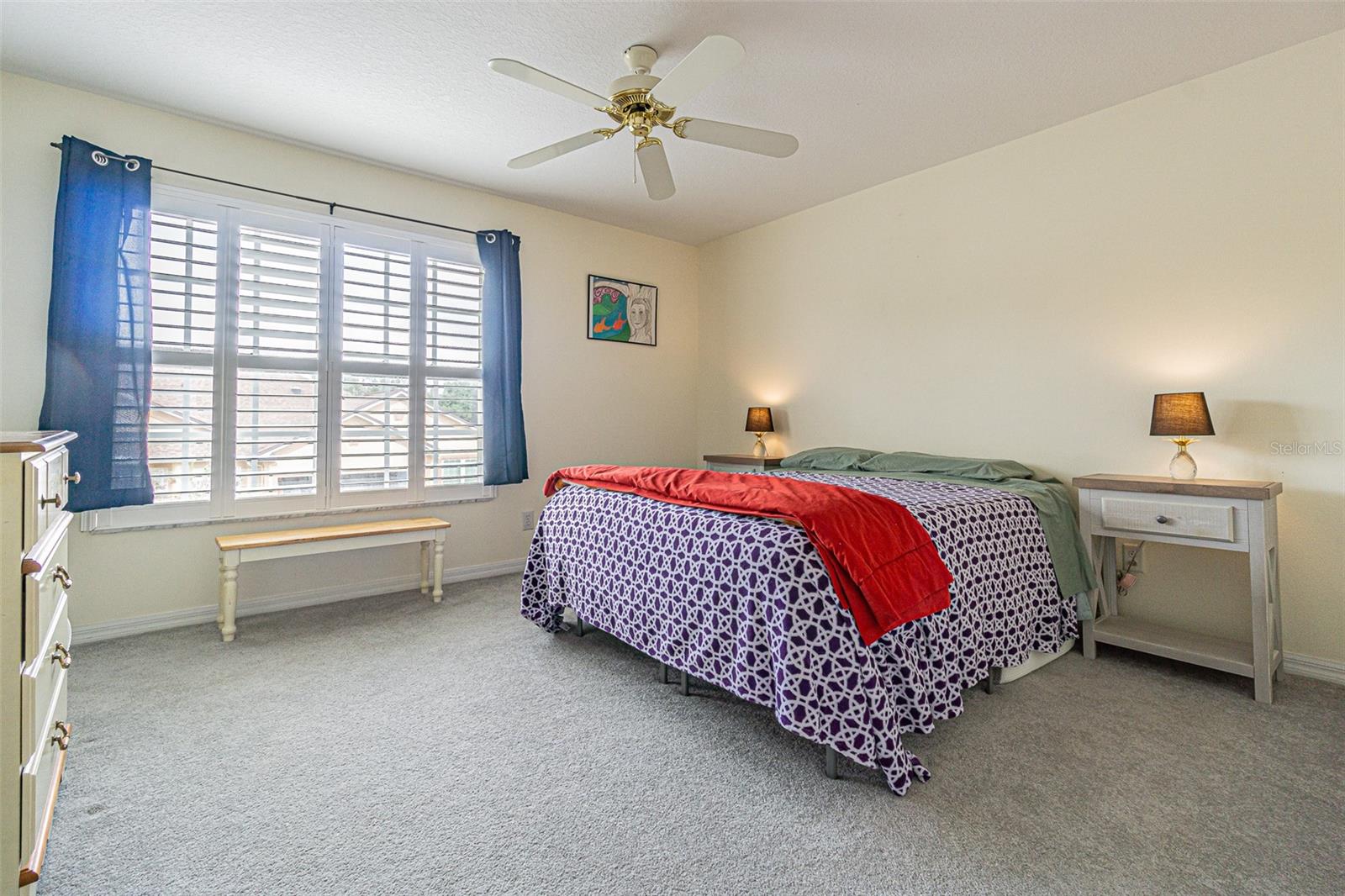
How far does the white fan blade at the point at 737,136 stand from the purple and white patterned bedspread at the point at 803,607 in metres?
1.53

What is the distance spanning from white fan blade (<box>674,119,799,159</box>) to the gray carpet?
7.37ft

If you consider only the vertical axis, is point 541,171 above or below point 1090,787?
above

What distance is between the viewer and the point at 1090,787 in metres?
1.62

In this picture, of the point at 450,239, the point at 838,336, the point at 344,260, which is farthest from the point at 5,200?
the point at 838,336

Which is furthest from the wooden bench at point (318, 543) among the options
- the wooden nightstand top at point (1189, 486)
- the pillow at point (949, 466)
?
the wooden nightstand top at point (1189, 486)

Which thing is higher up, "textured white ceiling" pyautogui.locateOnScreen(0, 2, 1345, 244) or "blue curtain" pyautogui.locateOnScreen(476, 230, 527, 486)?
"textured white ceiling" pyautogui.locateOnScreen(0, 2, 1345, 244)

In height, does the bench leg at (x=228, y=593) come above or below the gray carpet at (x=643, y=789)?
above

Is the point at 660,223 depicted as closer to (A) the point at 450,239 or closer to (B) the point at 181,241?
(A) the point at 450,239

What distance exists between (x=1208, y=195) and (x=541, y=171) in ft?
11.4

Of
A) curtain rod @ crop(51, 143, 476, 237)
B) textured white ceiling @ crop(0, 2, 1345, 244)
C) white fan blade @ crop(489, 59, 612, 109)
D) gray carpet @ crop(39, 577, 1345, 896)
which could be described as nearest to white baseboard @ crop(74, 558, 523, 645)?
gray carpet @ crop(39, 577, 1345, 896)

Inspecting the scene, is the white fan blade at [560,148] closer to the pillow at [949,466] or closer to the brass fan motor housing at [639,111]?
the brass fan motor housing at [639,111]

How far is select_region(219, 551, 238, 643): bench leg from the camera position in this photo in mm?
2777

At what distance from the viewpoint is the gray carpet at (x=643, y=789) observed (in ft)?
4.35

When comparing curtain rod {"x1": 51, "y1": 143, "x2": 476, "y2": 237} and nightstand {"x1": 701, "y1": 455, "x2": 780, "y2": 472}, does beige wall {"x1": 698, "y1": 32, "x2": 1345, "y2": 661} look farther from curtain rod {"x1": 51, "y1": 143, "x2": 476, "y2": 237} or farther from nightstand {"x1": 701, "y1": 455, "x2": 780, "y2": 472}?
curtain rod {"x1": 51, "y1": 143, "x2": 476, "y2": 237}
